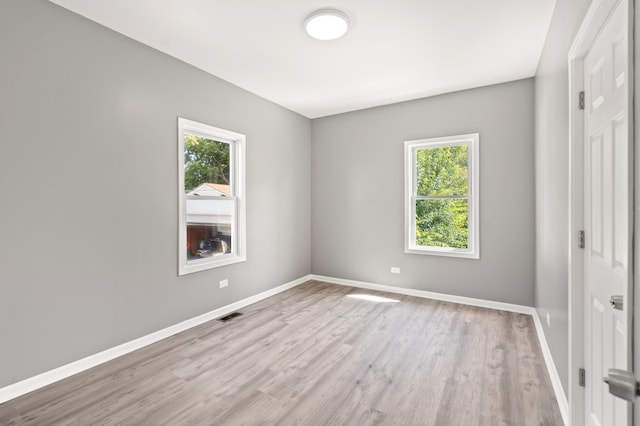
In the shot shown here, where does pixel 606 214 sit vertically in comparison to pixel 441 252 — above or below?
above

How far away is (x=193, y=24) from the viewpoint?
2580mm

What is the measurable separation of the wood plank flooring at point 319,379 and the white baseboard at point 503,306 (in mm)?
66

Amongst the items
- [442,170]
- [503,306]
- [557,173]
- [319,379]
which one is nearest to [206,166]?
[319,379]

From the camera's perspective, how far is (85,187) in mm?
2463

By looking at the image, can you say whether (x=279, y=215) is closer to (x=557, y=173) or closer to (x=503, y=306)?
(x=503, y=306)

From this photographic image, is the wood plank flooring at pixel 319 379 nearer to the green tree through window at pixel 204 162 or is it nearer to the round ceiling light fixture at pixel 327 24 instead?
the green tree through window at pixel 204 162

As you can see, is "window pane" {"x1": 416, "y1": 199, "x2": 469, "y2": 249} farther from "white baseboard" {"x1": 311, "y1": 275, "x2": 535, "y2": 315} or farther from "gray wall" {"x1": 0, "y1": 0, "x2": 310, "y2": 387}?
"gray wall" {"x1": 0, "y1": 0, "x2": 310, "y2": 387}

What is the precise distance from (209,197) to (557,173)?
11.2 feet

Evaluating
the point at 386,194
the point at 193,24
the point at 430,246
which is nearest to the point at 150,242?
the point at 193,24

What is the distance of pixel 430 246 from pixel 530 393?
7.89ft

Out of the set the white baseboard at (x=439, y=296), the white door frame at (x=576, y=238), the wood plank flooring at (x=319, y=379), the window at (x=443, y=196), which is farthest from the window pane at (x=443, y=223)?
the white door frame at (x=576, y=238)

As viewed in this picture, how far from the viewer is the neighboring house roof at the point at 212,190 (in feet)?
11.6

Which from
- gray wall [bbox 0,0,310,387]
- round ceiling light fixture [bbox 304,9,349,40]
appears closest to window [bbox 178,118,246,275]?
gray wall [bbox 0,0,310,387]

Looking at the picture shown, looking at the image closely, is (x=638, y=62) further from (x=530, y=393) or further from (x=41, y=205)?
(x=41, y=205)
